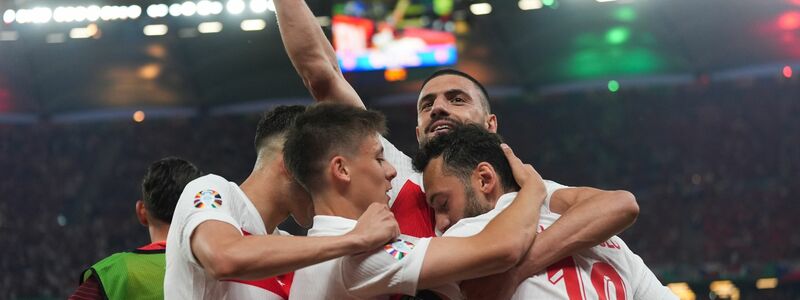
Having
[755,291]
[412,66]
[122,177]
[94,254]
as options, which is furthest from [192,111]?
[755,291]

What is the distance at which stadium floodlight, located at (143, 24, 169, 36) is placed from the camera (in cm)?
1733

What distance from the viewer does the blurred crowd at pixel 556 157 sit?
20.2 meters

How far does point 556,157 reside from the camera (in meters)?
20.9

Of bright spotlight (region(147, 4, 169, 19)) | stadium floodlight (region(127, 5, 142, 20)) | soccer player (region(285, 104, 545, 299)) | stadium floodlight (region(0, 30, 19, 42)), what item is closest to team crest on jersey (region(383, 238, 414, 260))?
soccer player (region(285, 104, 545, 299))

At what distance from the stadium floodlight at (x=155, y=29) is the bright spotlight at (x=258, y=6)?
183cm

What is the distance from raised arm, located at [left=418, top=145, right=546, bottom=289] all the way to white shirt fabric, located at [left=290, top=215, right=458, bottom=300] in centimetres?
4

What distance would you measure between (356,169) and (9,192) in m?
20.5

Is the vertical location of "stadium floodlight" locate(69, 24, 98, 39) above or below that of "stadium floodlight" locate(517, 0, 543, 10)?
below

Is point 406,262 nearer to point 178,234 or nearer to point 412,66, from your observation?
point 178,234

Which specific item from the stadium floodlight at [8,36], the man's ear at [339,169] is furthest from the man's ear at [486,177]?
the stadium floodlight at [8,36]

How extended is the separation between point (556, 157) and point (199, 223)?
61.2ft

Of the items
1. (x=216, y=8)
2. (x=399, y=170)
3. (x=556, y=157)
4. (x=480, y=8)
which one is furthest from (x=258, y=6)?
(x=399, y=170)

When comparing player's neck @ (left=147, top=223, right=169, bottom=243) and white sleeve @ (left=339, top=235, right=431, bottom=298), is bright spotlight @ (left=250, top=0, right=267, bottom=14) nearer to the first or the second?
player's neck @ (left=147, top=223, right=169, bottom=243)

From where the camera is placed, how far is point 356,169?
280 cm
